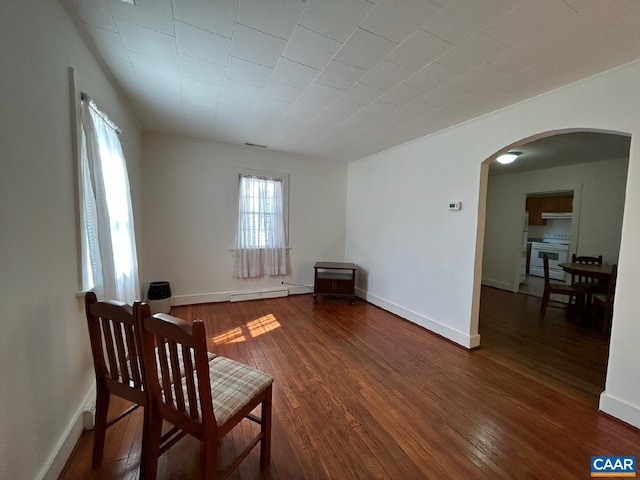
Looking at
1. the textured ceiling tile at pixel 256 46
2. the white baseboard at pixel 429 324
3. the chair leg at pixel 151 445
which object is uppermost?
the textured ceiling tile at pixel 256 46

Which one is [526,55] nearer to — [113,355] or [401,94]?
[401,94]

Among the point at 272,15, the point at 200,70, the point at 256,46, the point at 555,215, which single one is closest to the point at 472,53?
the point at 272,15

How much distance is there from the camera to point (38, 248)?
47.7 inches

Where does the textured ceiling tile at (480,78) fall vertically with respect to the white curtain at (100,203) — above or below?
above

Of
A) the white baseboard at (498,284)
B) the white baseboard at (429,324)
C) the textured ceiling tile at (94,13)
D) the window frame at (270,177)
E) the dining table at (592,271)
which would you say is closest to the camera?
the textured ceiling tile at (94,13)

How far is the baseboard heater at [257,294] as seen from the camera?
422 cm

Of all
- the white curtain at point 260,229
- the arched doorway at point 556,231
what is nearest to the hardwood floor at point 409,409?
the arched doorway at point 556,231

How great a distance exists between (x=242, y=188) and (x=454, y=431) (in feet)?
12.9

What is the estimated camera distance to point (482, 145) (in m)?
2.68

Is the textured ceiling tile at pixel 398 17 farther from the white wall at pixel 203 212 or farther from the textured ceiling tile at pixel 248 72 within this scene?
the white wall at pixel 203 212

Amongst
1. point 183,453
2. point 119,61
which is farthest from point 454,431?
point 119,61

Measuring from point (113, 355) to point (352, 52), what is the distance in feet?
7.54

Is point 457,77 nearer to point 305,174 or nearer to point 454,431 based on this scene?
point 454,431

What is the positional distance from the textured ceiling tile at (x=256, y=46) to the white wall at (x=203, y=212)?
2460 mm
